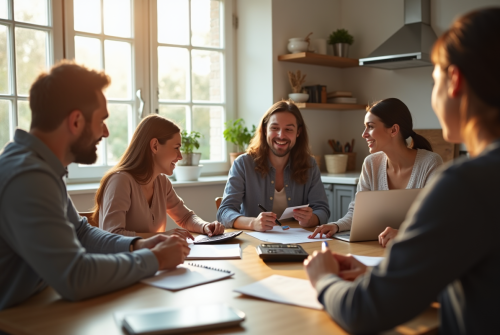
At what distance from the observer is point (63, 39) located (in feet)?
10.9

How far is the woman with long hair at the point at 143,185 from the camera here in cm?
207

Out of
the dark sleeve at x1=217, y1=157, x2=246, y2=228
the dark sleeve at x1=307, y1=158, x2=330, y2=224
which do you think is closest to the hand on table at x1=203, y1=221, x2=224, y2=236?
the dark sleeve at x1=217, y1=157, x2=246, y2=228

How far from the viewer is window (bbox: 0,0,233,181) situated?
3168 mm

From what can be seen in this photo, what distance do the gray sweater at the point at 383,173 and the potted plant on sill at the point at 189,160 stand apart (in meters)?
1.54

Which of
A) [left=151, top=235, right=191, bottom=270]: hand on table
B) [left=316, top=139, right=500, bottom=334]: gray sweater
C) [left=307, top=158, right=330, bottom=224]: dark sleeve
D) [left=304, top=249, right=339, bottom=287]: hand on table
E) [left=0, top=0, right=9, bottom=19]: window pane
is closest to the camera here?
[left=316, top=139, right=500, bottom=334]: gray sweater

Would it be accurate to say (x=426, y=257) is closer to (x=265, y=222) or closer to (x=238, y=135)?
(x=265, y=222)

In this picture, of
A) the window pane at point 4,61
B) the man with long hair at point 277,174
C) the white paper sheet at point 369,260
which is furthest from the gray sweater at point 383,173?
the window pane at point 4,61

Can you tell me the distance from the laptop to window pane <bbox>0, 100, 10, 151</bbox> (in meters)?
2.30

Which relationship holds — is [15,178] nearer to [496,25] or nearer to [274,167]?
[496,25]

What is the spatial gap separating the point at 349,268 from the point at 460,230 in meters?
0.54

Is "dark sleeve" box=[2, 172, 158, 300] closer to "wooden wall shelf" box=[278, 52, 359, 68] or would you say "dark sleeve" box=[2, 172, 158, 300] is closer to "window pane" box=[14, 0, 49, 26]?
"window pane" box=[14, 0, 49, 26]

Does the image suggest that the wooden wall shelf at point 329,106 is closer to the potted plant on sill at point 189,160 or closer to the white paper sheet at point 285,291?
the potted plant on sill at point 189,160

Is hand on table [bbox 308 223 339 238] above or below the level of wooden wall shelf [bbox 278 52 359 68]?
below

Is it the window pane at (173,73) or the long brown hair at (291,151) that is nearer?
the long brown hair at (291,151)
